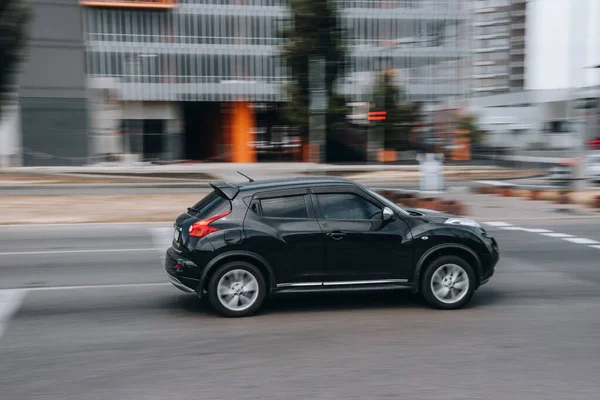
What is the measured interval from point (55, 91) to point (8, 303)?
45.9 metres

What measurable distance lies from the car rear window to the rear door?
0.30 meters

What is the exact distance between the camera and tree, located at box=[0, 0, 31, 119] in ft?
75.0

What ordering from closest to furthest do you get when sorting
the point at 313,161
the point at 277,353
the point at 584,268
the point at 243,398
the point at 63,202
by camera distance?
the point at 243,398, the point at 277,353, the point at 584,268, the point at 63,202, the point at 313,161

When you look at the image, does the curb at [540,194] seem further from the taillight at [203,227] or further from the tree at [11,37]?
the tree at [11,37]

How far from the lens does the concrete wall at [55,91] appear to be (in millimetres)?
51094

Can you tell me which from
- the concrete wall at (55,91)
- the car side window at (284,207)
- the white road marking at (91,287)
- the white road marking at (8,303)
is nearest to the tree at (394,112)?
the concrete wall at (55,91)

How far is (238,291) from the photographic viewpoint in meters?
8.05

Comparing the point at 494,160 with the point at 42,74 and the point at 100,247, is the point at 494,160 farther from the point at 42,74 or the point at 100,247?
the point at 100,247

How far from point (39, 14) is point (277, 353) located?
50.1 metres

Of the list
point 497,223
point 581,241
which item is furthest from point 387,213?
point 497,223

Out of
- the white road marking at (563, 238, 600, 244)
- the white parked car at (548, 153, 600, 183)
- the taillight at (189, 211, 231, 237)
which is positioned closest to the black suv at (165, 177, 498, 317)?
the taillight at (189, 211, 231, 237)

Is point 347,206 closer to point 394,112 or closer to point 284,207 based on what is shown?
point 284,207

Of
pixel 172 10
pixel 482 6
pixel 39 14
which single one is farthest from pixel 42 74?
pixel 482 6

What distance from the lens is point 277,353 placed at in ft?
22.1
